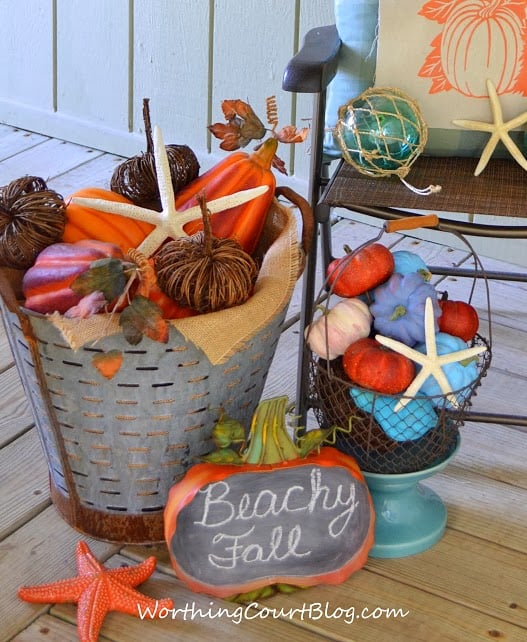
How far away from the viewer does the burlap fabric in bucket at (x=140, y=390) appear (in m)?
1.16

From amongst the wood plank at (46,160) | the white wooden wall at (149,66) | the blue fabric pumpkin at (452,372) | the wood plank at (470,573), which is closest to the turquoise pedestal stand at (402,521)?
the wood plank at (470,573)

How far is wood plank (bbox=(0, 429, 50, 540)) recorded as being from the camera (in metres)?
1.42

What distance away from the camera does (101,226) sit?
50.3 inches

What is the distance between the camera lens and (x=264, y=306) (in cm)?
120

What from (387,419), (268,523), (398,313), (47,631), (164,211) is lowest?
(47,631)

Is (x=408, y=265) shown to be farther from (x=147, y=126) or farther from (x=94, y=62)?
(x=94, y=62)

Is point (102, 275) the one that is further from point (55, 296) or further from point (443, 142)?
point (443, 142)

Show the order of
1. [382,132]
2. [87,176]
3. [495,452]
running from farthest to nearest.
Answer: [87,176] < [495,452] < [382,132]

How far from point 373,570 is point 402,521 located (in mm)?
80

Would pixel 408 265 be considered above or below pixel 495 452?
above

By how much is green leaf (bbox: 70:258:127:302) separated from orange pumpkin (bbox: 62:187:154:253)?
0.50ft

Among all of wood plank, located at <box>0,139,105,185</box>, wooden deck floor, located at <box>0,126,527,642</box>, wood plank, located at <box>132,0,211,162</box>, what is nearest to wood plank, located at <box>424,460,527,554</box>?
wooden deck floor, located at <box>0,126,527,642</box>

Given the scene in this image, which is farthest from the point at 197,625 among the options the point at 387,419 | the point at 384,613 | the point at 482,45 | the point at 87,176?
the point at 87,176

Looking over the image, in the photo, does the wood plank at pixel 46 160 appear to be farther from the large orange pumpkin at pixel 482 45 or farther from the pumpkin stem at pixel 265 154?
the large orange pumpkin at pixel 482 45
